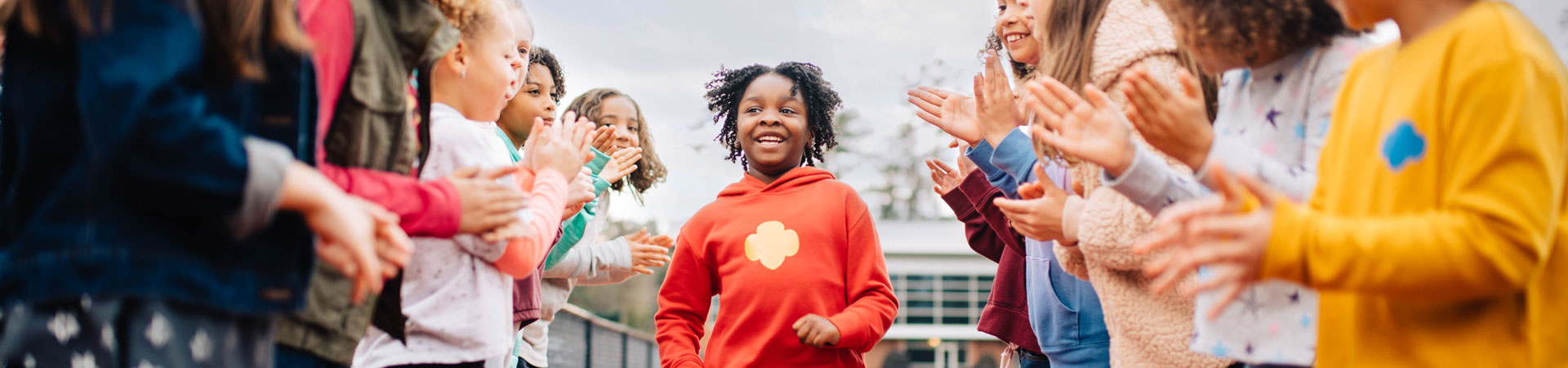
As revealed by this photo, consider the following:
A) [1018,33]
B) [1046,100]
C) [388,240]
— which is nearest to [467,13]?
[388,240]

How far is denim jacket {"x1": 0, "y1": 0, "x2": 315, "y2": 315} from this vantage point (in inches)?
48.6

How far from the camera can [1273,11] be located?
1753 millimetres

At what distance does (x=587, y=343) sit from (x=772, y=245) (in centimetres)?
652

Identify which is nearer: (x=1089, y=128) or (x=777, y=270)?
(x=1089, y=128)

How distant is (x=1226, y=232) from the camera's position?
1.32 metres

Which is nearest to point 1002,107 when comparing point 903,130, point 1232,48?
point 1232,48

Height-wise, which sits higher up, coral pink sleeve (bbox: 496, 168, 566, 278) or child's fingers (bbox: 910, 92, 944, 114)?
coral pink sleeve (bbox: 496, 168, 566, 278)

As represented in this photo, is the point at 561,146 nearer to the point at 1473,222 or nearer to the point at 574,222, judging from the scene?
the point at 574,222

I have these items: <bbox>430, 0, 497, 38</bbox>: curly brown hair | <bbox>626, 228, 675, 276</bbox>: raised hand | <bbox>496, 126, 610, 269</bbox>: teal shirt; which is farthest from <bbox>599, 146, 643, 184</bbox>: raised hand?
<bbox>430, 0, 497, 38</bbox>: curly brown hair

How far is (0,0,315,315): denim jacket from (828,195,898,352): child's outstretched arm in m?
2.20

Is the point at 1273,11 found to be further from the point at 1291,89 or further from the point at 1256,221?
the point at 1256,221

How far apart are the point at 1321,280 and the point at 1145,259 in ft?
2.54

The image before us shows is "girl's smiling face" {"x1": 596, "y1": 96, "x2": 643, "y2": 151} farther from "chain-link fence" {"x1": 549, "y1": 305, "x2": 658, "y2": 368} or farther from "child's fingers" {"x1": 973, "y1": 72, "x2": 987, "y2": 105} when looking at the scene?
"child's fingers" {"x1": 973, "y1": 72, "x2": 987, "y2": 105}

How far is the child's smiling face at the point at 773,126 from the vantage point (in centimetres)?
410
